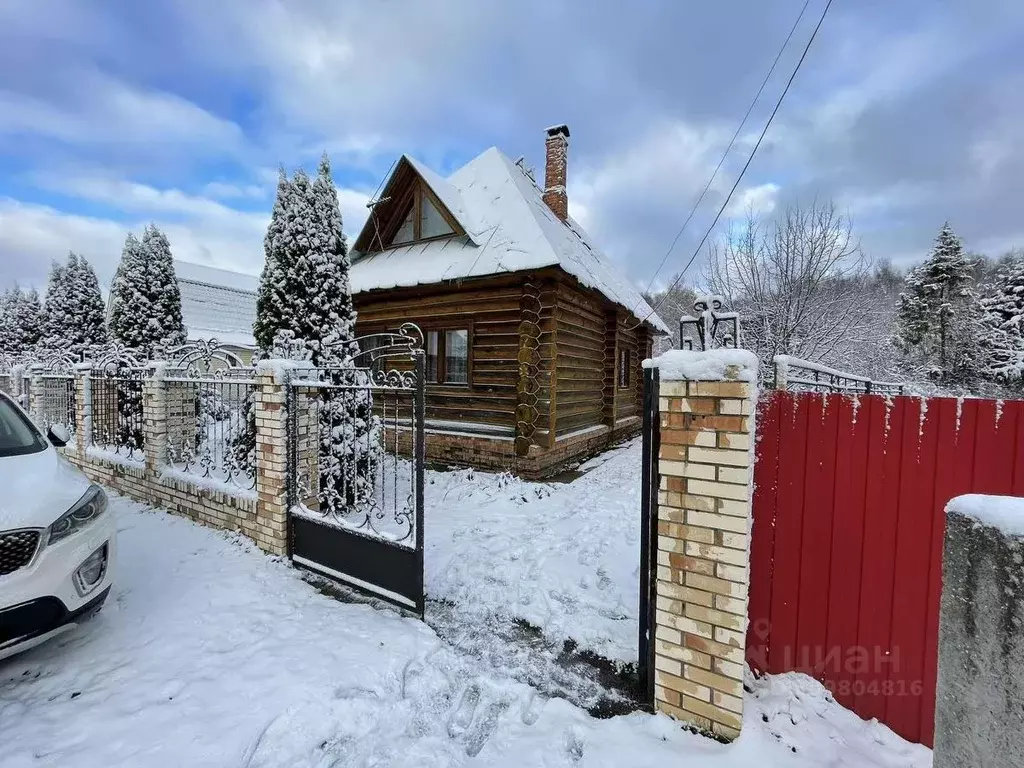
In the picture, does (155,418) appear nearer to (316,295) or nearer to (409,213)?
(316,295)

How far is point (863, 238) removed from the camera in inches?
389

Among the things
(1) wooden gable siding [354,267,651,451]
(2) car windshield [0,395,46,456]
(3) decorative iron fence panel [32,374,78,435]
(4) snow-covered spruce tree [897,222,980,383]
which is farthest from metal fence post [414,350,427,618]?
(4) snow-covered spruce tree [897,222,980,383]

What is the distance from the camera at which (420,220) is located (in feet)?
31.8

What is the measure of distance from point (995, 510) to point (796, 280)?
11.3m

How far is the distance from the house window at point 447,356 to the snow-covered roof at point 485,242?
1.14 meters

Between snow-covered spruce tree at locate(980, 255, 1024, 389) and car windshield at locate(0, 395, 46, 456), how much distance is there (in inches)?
1099

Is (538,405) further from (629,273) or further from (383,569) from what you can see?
(629,273)

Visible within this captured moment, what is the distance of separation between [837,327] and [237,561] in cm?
1344

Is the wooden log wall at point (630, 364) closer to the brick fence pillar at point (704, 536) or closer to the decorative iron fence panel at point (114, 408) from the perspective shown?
the brick fence pillar at point (704, 536)

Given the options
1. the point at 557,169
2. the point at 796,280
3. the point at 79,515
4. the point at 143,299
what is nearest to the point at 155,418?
the point at 79,515

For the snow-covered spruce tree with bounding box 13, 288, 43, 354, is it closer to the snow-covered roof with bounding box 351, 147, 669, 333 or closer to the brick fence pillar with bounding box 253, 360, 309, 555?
the snow-covered roof with bounding box 351, 147, 669, 333

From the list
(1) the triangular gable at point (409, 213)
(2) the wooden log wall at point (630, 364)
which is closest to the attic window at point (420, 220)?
(1) the triangular gable at point (409, 213)

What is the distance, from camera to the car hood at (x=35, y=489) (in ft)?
8.42

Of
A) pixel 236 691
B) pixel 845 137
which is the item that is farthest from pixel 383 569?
pixel 845 137
